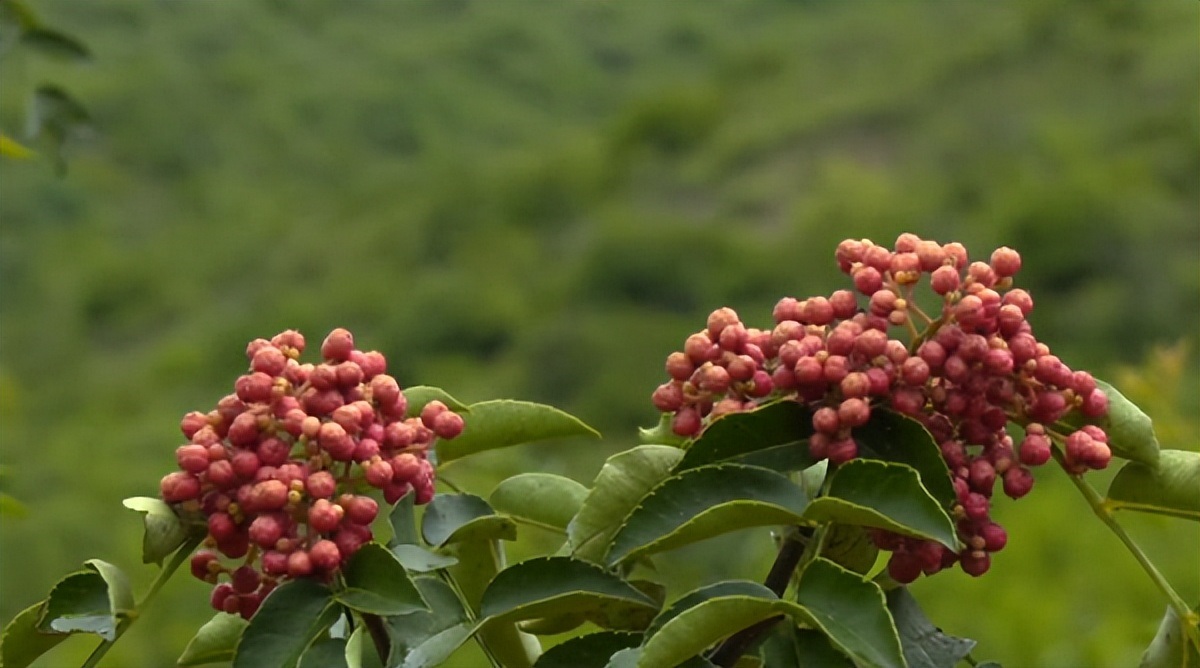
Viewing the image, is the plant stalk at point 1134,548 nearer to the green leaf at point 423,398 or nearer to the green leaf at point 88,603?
the green leaf at point 423,398

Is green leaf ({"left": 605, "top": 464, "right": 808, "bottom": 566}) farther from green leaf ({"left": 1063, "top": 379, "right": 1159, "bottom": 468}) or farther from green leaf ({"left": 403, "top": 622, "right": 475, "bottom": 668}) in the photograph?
green leaf ({"left": 1063, "top": 379, "right": 1159, "bottom": 468})

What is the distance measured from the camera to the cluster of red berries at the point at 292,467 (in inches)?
53.0

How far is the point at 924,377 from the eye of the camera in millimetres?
1321

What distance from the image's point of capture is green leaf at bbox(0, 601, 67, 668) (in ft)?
4.76

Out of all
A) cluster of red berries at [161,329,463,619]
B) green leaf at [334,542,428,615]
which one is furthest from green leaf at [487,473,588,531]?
green leaf at [334,542,428,615]

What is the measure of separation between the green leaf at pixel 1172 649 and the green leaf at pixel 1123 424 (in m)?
0.18

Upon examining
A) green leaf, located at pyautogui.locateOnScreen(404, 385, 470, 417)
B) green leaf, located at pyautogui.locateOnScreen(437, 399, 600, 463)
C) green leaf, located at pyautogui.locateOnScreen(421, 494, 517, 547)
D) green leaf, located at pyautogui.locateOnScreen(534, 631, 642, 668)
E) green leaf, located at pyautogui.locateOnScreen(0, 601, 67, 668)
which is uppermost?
green leaf, located at pyautogui.locateOnScreen(404, 385, 470, 417)

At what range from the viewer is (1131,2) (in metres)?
38.4

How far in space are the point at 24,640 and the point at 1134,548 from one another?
1005 millimetres

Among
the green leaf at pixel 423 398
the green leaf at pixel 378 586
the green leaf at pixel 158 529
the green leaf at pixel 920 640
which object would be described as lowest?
the green leaf at pixel 920 640

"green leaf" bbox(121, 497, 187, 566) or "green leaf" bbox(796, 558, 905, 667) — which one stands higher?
"green leaf" bbox(121, 497, 187, 566)

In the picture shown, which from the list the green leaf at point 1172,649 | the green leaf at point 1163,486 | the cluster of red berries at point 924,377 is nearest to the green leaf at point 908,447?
the cluster of red berries at point 924,377

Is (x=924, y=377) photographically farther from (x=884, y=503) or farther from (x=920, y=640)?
(x=920, y=640)

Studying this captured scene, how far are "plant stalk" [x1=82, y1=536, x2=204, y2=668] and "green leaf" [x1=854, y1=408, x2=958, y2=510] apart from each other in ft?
1.94
